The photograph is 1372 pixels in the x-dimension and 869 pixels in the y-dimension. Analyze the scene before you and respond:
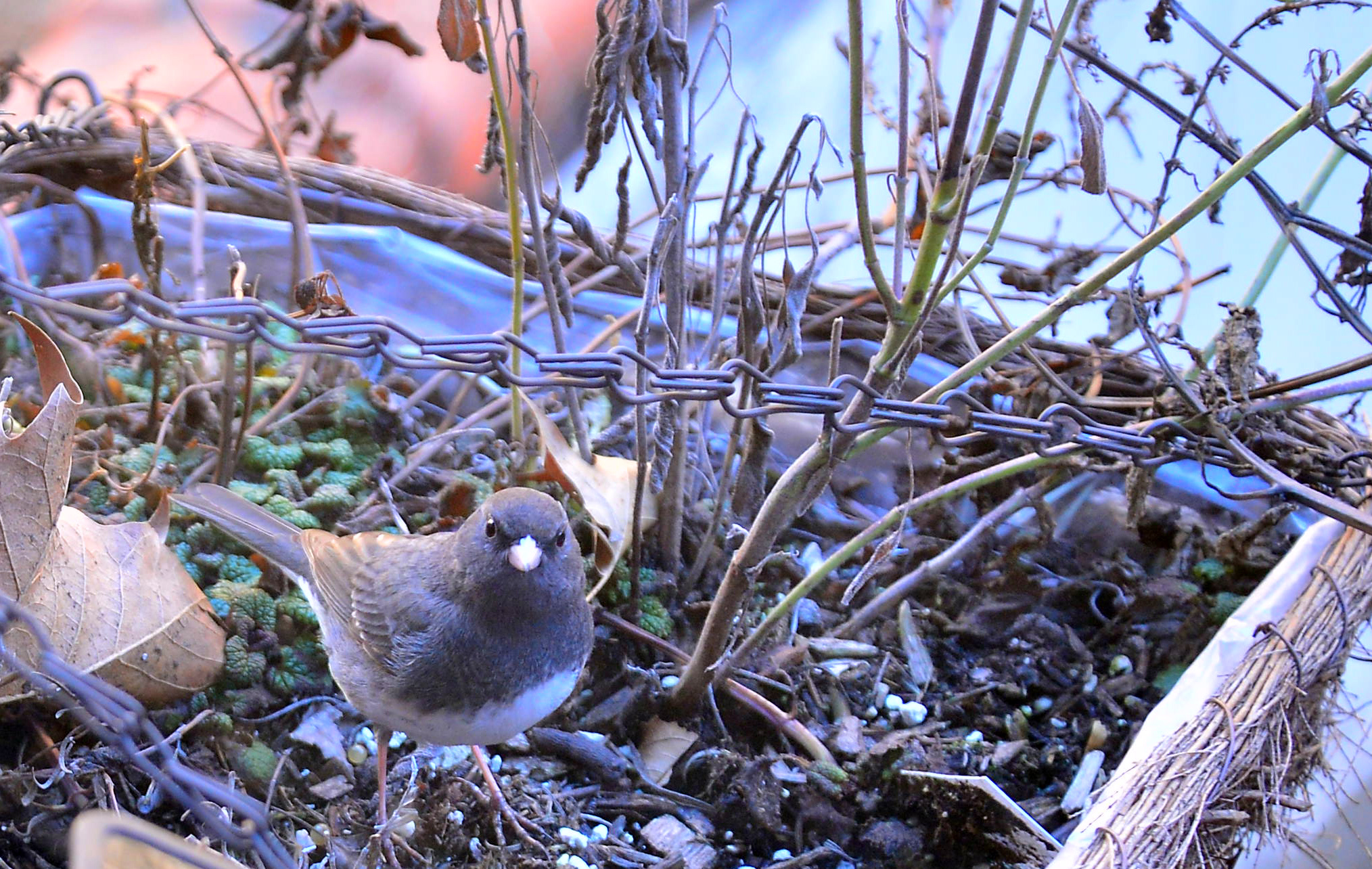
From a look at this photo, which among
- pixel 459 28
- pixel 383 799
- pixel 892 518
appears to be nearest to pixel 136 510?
pixel 383 799

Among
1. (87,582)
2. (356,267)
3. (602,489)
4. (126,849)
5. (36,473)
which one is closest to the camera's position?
(126,849)

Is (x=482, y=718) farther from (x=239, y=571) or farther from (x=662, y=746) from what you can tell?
(x=239, y=571)

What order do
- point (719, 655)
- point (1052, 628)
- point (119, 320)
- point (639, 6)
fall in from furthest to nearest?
point (1052, 628)
point (719, 655)
point (639, 6)
point (119, 320)

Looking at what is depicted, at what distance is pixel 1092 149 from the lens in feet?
3.80

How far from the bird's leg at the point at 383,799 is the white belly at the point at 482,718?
4.4 inches

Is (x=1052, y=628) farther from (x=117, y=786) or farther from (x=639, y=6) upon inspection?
(x=117, y=786)

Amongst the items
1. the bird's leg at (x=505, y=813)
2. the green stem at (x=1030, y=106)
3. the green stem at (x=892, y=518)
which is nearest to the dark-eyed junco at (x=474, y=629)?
the bird's leg at (x=505, y=813)

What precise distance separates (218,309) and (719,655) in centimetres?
97

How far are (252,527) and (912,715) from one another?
1253mm

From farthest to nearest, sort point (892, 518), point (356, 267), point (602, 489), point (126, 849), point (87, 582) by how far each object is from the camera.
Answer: point (356, 267)
point (602, 489)
point (892, 518)
point (87, 582)
point (126, 849)

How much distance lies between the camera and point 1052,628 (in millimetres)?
1999

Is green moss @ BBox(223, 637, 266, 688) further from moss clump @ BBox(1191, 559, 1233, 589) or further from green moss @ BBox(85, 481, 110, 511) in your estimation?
moss clump @ BBox(1191, 559, 1233, 589)

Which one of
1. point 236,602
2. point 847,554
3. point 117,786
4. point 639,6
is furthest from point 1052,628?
point 117,786

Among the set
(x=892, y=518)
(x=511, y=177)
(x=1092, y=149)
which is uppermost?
(x=1092, y=149)
